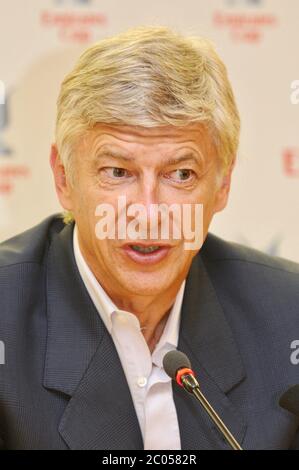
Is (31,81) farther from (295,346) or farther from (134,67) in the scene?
(295,346)

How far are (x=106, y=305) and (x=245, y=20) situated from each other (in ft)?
3.20

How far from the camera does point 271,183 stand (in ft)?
6.84

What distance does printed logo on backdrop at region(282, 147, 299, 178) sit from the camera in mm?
2076

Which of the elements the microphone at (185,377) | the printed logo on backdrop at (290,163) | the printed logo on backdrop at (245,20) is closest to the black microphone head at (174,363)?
the microphone at (185,377)

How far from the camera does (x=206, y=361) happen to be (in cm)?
152

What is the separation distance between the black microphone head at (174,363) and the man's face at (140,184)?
0.56ft

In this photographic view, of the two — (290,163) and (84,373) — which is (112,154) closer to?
(84,373)

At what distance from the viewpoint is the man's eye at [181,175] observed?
56.3 inches

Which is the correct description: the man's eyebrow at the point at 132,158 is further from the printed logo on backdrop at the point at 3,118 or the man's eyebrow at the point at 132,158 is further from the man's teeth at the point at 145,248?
the printed logo on backdrop at the point at 3,118

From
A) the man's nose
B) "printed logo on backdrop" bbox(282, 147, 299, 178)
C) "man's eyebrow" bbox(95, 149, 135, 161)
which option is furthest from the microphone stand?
"printed logo on backdrop" bbox(282, 147, 299, 178)

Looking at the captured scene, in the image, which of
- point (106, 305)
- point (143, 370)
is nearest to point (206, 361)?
point (143, 370)

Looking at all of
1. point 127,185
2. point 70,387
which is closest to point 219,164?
point 127,185

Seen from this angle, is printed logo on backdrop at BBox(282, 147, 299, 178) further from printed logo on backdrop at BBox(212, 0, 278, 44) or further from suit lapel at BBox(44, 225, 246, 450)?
suit lapel at BBox(44, 225, 246, 450)

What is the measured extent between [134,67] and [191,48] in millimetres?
150
